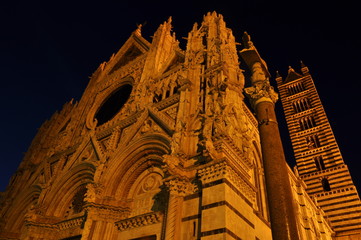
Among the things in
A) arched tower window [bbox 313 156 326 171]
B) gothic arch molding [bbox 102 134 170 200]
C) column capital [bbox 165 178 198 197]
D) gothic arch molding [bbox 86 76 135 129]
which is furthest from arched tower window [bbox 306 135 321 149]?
column capital [bbox 165 178 198 197]

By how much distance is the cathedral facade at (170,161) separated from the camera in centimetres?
746

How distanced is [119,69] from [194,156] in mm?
14181

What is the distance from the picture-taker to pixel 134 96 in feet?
51.5

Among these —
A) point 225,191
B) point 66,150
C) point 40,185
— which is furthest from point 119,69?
point 225,191

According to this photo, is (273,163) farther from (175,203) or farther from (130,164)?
(130,164)

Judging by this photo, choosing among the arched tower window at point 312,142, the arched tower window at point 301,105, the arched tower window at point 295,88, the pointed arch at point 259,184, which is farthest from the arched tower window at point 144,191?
the arched tower window at point 295,88

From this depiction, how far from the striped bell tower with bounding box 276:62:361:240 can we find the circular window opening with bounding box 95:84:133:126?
19.2 m

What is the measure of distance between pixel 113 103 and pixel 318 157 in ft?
84.0

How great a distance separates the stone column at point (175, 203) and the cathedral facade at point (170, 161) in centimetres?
3

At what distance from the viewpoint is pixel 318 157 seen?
32.1 metres

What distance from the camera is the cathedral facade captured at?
24.5ft

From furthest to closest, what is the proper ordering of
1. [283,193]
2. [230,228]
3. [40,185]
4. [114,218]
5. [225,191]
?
[40,185] < [114,218] < [225,191] < [230,228] < [283,193]

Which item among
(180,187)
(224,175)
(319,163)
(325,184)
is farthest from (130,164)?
(319,163)

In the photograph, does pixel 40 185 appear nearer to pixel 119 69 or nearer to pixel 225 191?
pixel 119 69
